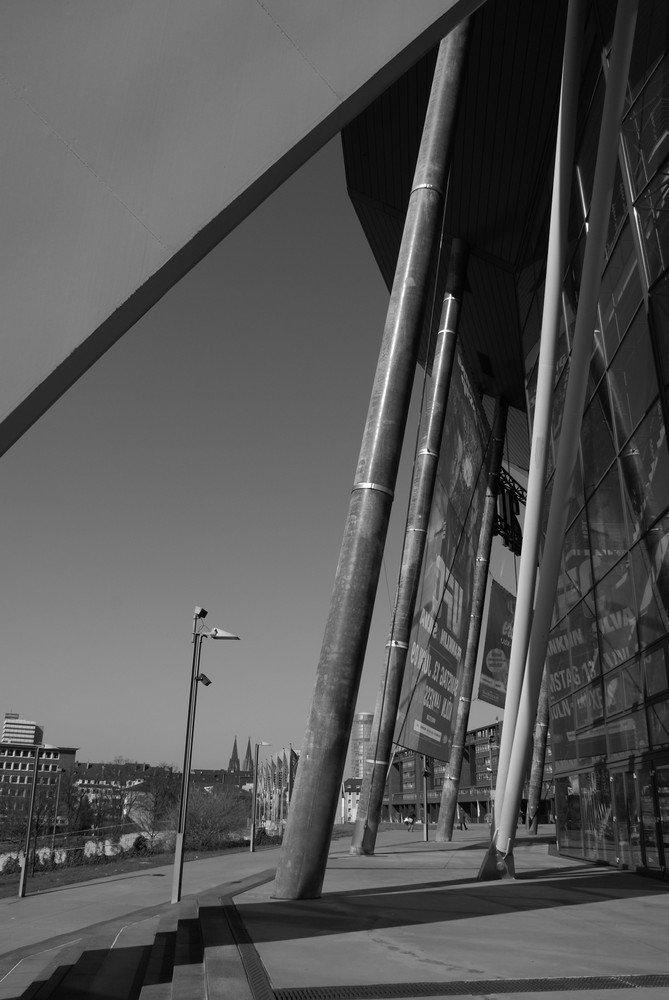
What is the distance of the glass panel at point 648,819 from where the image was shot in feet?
45.6

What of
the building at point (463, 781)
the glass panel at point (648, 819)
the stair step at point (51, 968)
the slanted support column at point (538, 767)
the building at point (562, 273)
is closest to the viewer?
the building at point (562, 273)

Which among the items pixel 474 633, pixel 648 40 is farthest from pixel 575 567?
pixel 474 633

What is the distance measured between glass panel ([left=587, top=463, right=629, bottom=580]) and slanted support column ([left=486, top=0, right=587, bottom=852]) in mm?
2669

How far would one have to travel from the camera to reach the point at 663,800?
13.4 meters

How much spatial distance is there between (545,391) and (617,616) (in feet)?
16.5

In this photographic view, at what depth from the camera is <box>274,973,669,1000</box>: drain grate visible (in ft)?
15.4

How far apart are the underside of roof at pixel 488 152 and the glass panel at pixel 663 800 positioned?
1398 centimetres

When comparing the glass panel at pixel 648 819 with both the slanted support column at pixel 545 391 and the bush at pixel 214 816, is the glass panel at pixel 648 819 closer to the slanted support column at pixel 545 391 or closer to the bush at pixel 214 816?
the slanted support column at pixel 545 391

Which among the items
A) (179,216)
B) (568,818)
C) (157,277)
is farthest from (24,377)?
(568,818)

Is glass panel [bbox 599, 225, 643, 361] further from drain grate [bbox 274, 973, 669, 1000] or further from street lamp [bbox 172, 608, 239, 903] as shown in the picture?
drain grate [bbox 274, 973, 669, 1000]

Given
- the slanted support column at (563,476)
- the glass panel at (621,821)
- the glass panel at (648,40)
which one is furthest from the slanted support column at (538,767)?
the glass panel at (648,40)

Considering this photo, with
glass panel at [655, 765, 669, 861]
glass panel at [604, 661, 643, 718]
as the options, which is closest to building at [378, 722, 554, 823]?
glass panel at [604, 661, 643, 718]

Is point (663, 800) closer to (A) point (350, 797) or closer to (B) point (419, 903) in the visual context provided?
(B) point (419, 903)

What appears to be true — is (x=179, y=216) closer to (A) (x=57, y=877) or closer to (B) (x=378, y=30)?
(B) (x=378, y=30)
